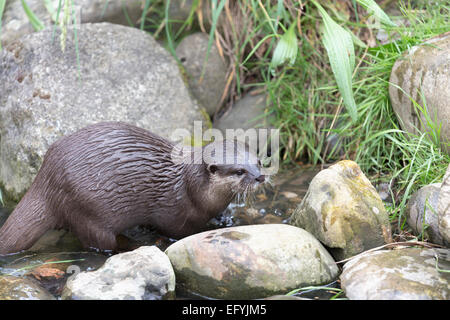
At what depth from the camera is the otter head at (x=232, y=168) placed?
2402 millimetres

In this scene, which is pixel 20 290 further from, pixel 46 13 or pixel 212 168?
pixel 46 13

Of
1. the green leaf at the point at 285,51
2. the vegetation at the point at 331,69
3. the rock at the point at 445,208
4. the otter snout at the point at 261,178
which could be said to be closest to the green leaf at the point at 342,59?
the vegetation at the point at 331,69

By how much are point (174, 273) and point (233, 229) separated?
1.00 ft

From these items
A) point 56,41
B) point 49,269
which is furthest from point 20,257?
point 56,41

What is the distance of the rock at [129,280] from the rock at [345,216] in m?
0.67

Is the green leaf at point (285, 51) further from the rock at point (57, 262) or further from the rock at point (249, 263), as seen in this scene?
the rock at point (57, 262)

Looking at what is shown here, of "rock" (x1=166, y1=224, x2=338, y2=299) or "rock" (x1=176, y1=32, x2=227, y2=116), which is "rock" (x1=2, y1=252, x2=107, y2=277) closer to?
"rock" (x1=166, y1=224, x2=338, y2=299)

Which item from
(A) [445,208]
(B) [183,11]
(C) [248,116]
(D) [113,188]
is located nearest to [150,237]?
(D) [113,188]

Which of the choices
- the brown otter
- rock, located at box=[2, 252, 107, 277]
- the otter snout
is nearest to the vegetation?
the otter snout

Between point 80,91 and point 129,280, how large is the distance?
1451mm

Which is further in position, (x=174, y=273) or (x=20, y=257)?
(x=20, y=257)

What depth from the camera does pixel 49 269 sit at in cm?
225

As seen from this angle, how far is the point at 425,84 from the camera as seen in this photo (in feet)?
8.68

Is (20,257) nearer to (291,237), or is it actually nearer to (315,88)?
(291,237)
